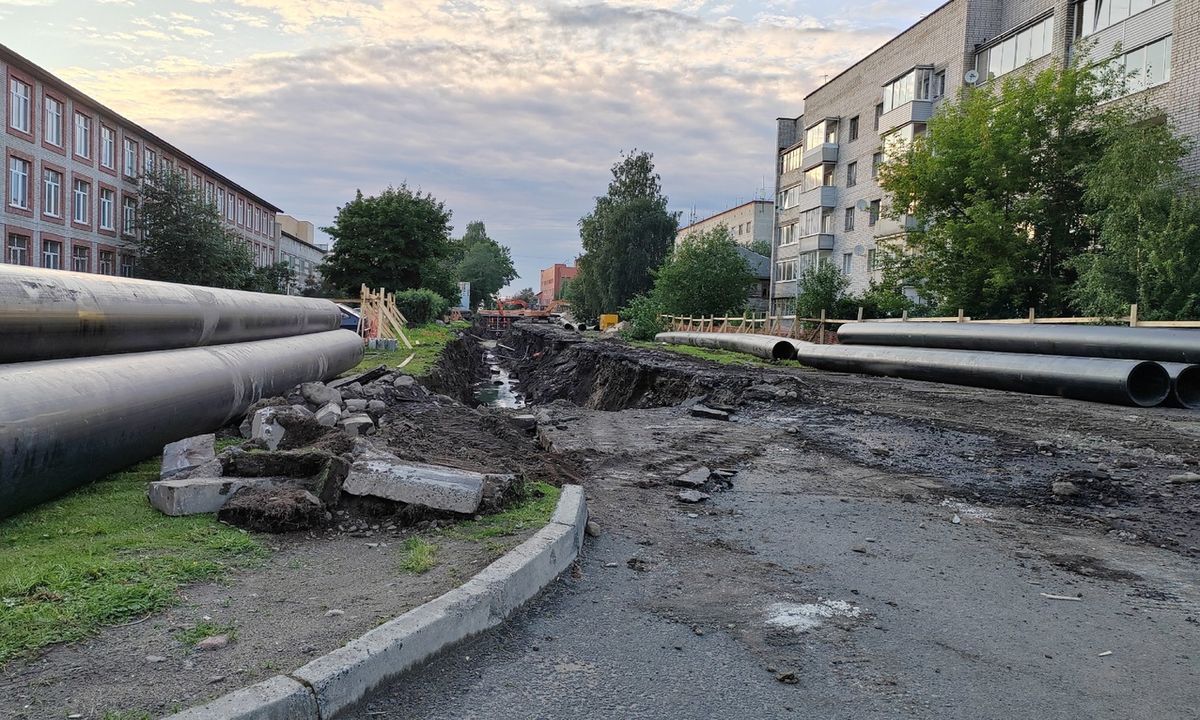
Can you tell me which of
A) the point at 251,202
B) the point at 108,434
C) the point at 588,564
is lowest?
Result: the point at 588,564

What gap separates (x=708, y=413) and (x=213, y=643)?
905cm

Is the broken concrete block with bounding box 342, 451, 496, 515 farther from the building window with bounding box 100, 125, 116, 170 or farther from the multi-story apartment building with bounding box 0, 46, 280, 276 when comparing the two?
the building window with bounding box 100, 125, 116, 170

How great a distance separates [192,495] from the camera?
4785mm

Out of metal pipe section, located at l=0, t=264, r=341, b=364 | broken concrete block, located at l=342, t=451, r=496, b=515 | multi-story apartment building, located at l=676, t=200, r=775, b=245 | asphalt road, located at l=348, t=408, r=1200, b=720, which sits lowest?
asphalt road, located at l=348, t=408, r=1200, b=720

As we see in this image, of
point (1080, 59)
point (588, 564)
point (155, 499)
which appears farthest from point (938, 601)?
point (1080, 59)

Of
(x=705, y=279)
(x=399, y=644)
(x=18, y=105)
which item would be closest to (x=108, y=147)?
(x=18, y=105)

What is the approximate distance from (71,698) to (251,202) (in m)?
68.2

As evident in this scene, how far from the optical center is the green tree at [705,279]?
156 ft

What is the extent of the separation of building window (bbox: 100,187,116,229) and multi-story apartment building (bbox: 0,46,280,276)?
5 centimetres

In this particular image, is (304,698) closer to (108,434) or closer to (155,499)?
(155,499)

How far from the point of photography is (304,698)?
102 inches

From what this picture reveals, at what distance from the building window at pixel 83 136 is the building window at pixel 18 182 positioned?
3.93 m

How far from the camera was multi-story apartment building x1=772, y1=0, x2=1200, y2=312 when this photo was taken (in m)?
21.7

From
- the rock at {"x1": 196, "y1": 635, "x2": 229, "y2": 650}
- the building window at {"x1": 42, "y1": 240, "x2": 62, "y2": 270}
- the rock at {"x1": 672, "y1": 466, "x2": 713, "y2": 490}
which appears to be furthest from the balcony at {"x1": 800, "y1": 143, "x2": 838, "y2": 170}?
the rock at {"x1": 196, "y1": 635, "x2": 229, "y2": 650}
